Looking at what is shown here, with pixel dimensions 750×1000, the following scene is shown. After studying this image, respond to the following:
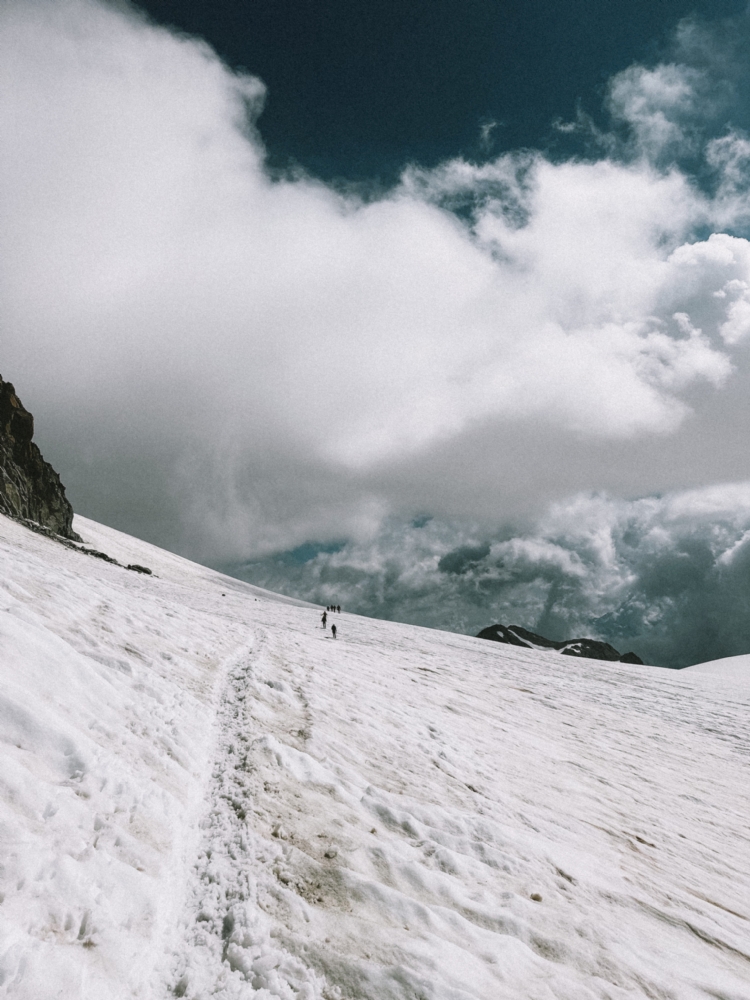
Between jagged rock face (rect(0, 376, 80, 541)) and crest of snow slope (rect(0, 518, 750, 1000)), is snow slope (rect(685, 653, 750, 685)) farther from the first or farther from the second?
jagged rock face (rect(0, 376, 80, 541))

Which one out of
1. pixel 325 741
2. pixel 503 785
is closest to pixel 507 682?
pixel 503 785

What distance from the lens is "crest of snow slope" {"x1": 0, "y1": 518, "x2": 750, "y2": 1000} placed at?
12.0 feet

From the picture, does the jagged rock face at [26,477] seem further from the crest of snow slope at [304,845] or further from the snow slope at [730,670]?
the snow slope at [730,670]

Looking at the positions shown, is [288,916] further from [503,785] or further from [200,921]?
[503,785]

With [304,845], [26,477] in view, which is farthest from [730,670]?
[26,477]

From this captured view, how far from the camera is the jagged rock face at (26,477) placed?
50750mm

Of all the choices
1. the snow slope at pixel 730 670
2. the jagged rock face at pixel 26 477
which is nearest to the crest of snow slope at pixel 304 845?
the snow slope at pixel 730 670

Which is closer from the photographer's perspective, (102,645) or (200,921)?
(200,921)

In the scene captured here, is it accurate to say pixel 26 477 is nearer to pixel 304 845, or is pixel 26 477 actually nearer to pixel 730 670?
pixel 304 845

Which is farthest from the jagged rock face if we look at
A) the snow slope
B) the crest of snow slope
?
the snow slope

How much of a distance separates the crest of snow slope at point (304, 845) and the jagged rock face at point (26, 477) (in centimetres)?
4947

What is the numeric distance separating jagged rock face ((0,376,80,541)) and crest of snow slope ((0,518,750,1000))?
49467 millimetres

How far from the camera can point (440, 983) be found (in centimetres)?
385

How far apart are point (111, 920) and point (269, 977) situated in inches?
49.2
